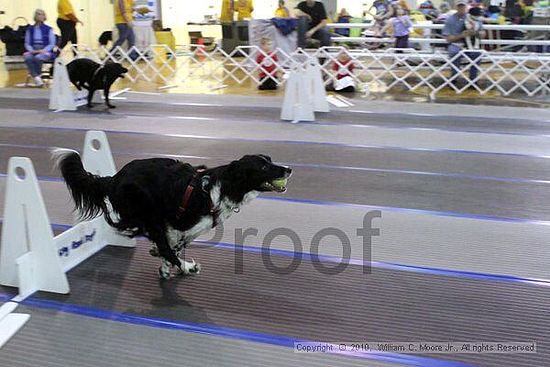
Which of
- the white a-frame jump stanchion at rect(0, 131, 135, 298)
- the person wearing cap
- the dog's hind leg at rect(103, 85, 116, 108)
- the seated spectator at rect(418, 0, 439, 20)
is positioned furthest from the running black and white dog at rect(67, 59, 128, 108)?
the seated spectator at rect(418, 0, 439, 20)

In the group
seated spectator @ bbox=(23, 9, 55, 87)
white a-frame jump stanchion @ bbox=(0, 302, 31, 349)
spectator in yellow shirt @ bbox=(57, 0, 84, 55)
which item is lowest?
white a-frame jump stanchion @ bbox=(0, 302, 31, 349)

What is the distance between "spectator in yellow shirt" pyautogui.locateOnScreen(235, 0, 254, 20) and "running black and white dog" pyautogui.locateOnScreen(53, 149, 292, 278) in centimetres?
1407

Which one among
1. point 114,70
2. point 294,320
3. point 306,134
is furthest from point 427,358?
point 114,70

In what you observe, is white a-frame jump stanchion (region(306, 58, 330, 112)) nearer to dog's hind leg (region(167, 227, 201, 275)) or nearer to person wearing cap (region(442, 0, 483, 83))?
person wearing cap (region(442, 0, 483, 83))

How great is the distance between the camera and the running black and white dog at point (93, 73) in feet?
28.1

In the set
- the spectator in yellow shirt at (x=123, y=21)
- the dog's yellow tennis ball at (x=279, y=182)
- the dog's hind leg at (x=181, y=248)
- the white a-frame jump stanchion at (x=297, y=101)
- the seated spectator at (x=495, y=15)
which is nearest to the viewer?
the dog's yellow tennis ball at (x=279, y=182)

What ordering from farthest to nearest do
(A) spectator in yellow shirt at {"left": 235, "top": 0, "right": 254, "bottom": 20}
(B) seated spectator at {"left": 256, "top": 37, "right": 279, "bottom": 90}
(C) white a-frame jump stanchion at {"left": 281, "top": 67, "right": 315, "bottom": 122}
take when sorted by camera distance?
1. (A) spectator in yellow shirt at {"left": 235, "top": 0, "right": 254, "bottom": 20}
2. (B) seated spectator at {"left": 256, "top": 37, "right": 279, "bottom": 90}
3. (C) white a-frame jump stanchion at {"left": 281, "top": 67, "right": 315, "bottom": 122}

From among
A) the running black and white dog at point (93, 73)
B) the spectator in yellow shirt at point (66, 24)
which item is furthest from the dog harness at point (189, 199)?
the spectator in yellow shirt at point (66, 24)

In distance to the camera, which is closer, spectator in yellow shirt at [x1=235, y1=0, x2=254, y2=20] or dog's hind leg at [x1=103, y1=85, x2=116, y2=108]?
dog's hind leg at [x1=103, y1=85, x2=116, y2=108]

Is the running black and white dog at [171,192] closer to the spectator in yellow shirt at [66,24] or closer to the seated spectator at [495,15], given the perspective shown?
the spectator in yellow shirt at [66,24]

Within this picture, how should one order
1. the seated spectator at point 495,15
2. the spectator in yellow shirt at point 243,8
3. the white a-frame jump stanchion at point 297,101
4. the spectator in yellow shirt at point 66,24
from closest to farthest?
the white a-frame jump stanchion at point 297,101 → the spectator in yellow shirt at point 66,24 → the seated spectator at point 495,15 → the spectator in yellow shirt at point 243,8

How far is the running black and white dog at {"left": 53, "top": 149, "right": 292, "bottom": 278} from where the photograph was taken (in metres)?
2.95

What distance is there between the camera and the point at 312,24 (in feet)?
39.4

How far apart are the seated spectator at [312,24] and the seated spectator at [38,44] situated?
4.91 metres
